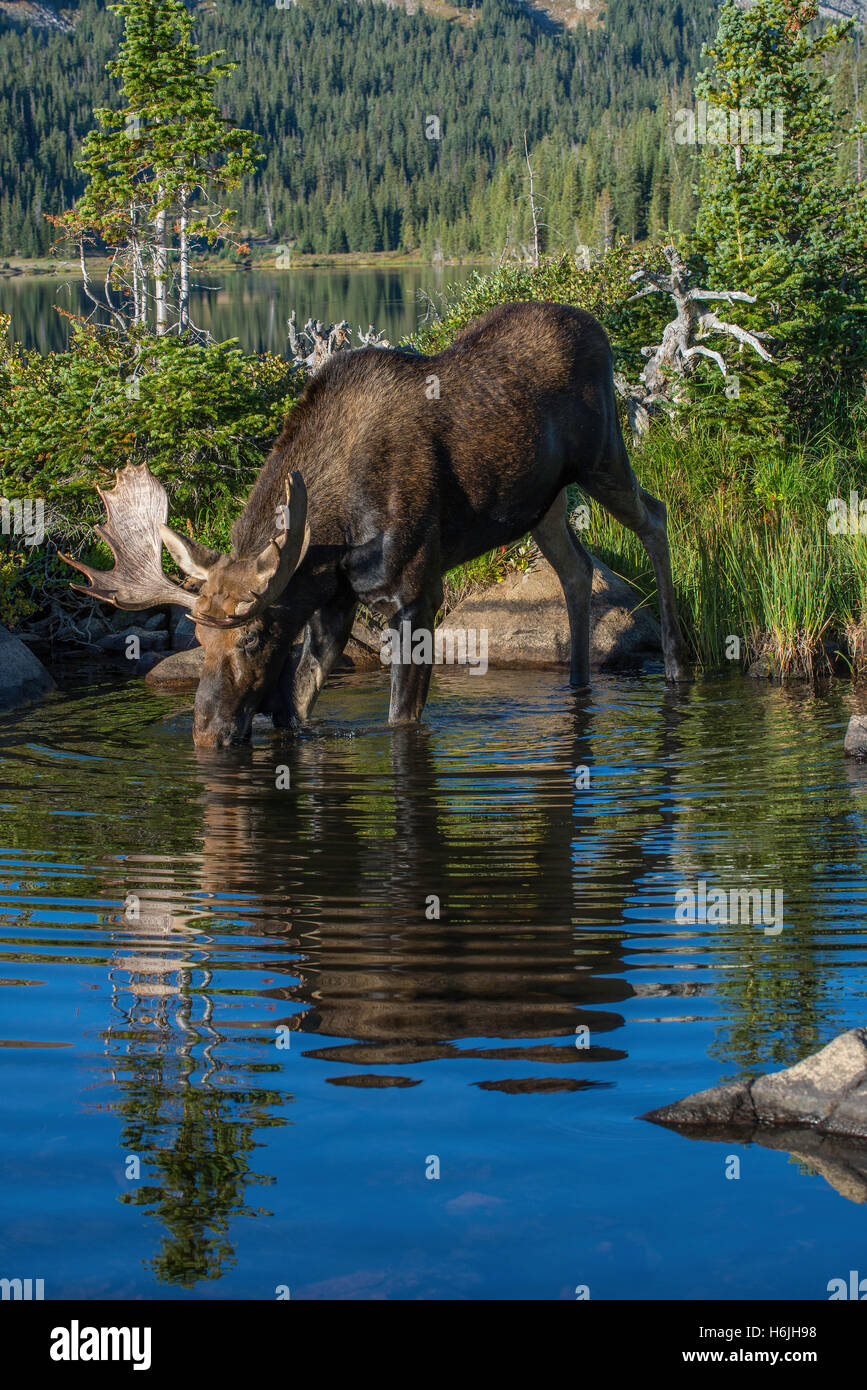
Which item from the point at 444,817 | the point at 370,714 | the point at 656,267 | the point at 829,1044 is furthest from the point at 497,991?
the point at 656,267

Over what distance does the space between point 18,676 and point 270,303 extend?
62475 millimetres

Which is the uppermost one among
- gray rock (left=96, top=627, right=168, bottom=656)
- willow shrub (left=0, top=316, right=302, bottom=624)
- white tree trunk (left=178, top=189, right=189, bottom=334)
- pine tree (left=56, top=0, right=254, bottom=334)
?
pine tree (left=56, top=0, right=254, bottom=334)

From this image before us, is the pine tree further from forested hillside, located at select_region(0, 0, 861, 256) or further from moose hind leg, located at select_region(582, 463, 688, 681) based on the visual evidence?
forested hillside, located at select_region(0, 0, 861, 256)

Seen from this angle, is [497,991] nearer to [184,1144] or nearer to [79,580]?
[184,1144]

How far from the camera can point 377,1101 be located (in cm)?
422

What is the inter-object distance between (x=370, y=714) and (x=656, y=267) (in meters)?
9.20

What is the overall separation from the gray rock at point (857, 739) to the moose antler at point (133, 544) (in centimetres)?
384

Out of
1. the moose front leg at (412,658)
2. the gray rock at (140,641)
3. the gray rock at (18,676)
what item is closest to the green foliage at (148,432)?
the gray rock at (140,641)

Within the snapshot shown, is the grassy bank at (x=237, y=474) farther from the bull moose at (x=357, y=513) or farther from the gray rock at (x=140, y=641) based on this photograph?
the bull moose at (x=357, y=513)

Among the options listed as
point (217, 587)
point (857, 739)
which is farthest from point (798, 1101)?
point (217, 587)

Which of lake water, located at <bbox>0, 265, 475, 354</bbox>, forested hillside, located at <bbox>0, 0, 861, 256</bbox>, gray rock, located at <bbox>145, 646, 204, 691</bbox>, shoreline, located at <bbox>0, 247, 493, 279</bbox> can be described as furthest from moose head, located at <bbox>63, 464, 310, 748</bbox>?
shoreline, located at <bbox>0, 247, 493, 279</bbox>

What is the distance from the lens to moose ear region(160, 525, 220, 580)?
27.7ft

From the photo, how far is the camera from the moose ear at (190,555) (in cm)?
845

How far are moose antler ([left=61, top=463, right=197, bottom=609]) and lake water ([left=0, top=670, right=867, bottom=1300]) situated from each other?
949 millimetres
